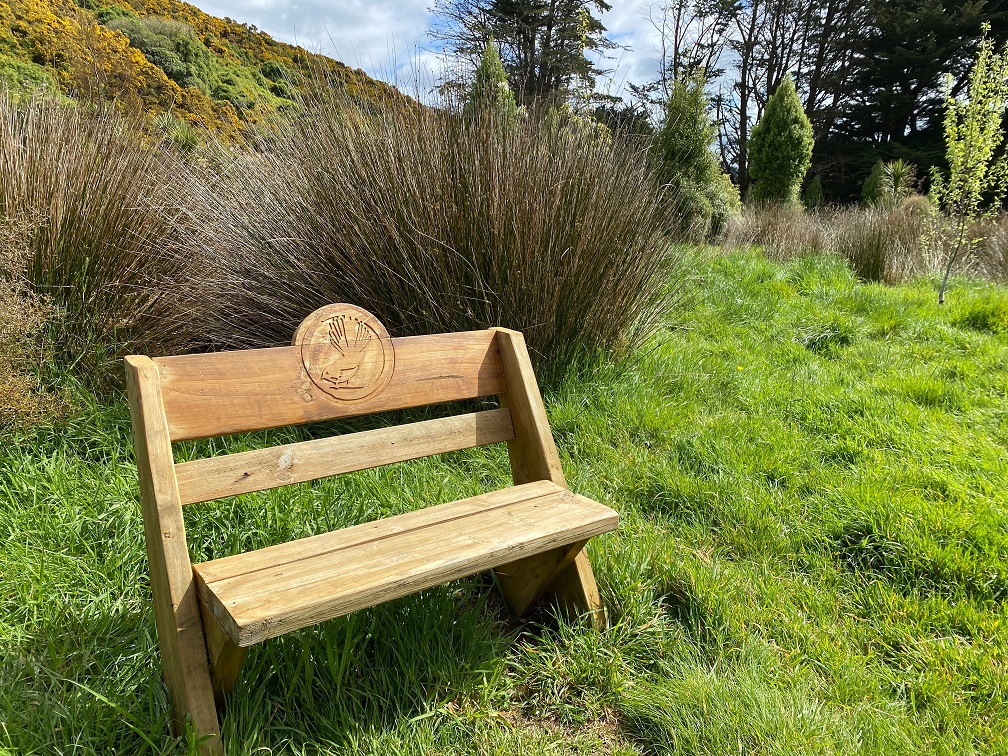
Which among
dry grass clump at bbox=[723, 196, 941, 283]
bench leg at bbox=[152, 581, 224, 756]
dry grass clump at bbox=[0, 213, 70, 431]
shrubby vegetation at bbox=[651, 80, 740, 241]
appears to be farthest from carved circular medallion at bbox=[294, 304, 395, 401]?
shrubby vegetation at bbox=[651, 80, 740, 241]

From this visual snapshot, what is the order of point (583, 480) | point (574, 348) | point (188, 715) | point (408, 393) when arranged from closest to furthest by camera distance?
1. point (188, 715)
2. point (408, 393)
3. point (583, 480)
4. point (574, 348)

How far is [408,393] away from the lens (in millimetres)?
1799

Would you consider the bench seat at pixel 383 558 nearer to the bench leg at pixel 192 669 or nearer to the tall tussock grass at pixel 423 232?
the bench leg at pixel 192 669

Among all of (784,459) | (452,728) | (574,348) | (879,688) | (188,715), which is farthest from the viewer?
(574,348)

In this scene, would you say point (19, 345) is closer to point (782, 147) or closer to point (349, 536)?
point (349, 536)

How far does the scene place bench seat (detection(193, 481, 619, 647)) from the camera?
115 centimetres

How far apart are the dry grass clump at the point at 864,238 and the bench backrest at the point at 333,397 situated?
6.72 m

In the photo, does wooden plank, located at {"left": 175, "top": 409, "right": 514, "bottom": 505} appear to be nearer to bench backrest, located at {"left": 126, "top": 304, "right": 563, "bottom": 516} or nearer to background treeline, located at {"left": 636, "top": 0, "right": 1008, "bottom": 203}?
bench backrest, located at {"left": 126, "top": 304, "right": 563, "bottom": 516}

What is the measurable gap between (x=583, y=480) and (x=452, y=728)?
1.19 metres

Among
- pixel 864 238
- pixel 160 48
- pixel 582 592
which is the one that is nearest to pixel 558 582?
pixel 582 592

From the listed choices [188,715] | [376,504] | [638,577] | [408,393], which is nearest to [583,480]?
[638,577]

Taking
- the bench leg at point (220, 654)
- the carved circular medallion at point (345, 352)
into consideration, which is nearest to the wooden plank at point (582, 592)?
the carved circular medallion at point (345, 352)

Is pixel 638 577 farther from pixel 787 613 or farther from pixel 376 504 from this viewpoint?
pixel 376 504

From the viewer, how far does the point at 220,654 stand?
1231 millimetres
